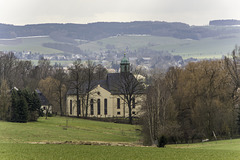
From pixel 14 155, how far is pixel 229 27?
16885cm

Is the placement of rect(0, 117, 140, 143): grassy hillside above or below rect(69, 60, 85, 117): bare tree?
below

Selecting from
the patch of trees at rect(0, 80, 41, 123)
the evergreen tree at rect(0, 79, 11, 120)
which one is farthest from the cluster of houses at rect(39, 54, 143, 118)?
the evergreen tree at rect(0, 79, 11, 120)

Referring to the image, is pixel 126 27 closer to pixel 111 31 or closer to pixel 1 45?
pixel 111 31

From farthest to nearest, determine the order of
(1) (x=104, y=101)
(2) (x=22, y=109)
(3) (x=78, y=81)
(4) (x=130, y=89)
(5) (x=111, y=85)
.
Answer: (5) (x=111, y=85)
(1) (x=104, y=101)
(3) (x=78, y=81)
(4) (x=130, y=89)
(2) (x=22, y=109)

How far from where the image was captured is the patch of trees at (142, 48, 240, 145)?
41062mm

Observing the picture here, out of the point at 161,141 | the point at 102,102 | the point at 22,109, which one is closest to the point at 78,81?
the point at 102,102

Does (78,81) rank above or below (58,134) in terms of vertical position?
above

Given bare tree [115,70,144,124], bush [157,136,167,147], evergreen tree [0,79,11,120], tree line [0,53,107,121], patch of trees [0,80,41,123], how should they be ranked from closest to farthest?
1. bush [157,136,167,147]
2. evergreen tree [0,79,11,120]
3. patch of trees [0,80,41,123]
4. tree line [0,53,107,121]
5. bare tree [115,70,144,124]

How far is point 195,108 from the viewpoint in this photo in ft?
152

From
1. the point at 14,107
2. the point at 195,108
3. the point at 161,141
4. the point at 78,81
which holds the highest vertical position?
the point at 78,81

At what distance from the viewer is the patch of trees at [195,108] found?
135 ft

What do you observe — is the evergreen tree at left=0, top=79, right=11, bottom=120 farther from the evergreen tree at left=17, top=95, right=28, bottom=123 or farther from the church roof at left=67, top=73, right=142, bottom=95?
the church roof at left=67, top=73, right=142, bottom=95

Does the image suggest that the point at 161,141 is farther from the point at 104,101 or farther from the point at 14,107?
the point at 104,101

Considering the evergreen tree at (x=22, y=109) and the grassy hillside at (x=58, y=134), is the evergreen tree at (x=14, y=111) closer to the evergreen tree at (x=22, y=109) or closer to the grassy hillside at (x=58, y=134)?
the evergreen tree at (x=22, y=109)
